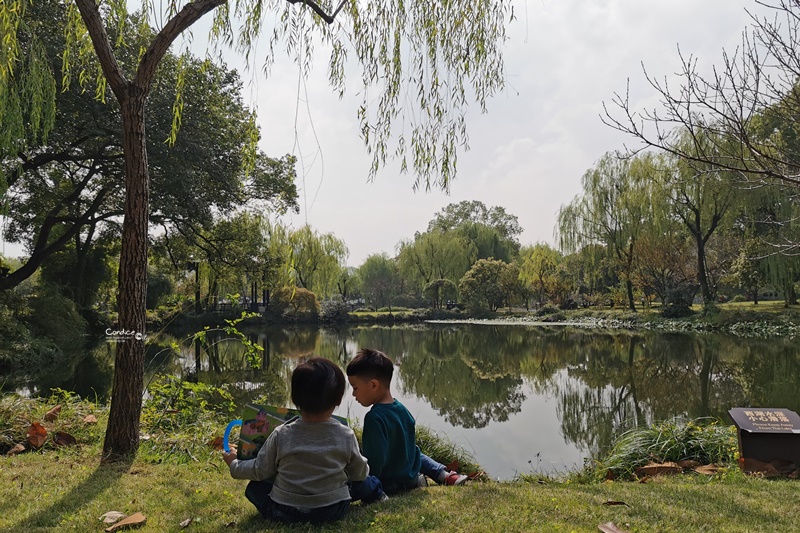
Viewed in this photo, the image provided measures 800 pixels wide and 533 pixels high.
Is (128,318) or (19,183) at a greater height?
(19,183)

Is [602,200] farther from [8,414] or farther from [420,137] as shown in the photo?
[8,414]

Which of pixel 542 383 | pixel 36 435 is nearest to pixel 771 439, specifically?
pixel 36 435

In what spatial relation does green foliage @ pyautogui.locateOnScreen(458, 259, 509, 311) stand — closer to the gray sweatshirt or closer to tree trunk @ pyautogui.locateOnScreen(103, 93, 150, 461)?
tree trunk @ pyautogui.locateOnScreen(103, 93, 150, 461)

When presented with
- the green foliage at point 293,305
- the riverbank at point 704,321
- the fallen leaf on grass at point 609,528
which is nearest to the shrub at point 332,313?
the green foliage at point 293,305

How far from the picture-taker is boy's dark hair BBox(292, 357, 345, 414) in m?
1.93

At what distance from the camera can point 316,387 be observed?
1928mm

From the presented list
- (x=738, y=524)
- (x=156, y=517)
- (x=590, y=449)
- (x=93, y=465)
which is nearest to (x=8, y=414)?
(x=93, y=465)

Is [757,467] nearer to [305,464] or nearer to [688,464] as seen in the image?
[688,464]

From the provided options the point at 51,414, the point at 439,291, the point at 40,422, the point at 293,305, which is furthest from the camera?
the point at 439,291

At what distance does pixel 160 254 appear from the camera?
45.5 feet

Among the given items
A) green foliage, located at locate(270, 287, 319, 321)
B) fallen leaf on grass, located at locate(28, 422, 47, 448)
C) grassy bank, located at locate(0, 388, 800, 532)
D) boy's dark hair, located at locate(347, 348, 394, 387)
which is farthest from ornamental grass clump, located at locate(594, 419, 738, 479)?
green foliage, located at locate(270, 287, 319, 321)

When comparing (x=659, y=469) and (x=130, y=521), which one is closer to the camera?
(x=130, y=521)

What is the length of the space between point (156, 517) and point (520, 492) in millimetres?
1642

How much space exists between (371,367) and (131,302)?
1.81m
